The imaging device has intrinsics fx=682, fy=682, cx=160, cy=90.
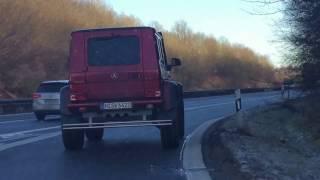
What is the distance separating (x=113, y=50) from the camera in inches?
552

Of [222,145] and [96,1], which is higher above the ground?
[96,1]

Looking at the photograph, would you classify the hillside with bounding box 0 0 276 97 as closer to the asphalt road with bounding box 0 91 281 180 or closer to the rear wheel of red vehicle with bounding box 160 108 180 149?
the asphalt road with bounding box 0 91 281 180

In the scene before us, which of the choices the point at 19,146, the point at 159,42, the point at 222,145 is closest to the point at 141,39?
the point at 159,42

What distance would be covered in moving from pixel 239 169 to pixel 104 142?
21.1 ft

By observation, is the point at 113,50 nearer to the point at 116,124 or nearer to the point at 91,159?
the point at 116,124

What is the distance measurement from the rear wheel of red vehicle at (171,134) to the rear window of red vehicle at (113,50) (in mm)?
1416

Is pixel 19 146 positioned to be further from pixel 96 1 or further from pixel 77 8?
pixel 96 1

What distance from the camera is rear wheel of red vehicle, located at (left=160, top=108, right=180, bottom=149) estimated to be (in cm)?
1383

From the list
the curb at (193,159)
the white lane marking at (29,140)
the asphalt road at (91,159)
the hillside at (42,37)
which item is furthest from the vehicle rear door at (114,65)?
the hillside at (42,37)

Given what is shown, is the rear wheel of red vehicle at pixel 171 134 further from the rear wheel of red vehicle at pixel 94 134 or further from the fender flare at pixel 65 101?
the rear wheel of red vehicle at pixel 94 134

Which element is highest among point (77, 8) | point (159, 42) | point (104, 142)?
point (77, 8)

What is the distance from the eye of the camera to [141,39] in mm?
13992

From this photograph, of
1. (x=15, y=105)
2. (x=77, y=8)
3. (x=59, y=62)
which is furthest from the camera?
(x=77, y=8)

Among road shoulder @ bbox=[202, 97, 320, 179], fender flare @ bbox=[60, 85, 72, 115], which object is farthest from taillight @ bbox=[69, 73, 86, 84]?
road shoulder @ bbox=[202, 97, 320, 179]
